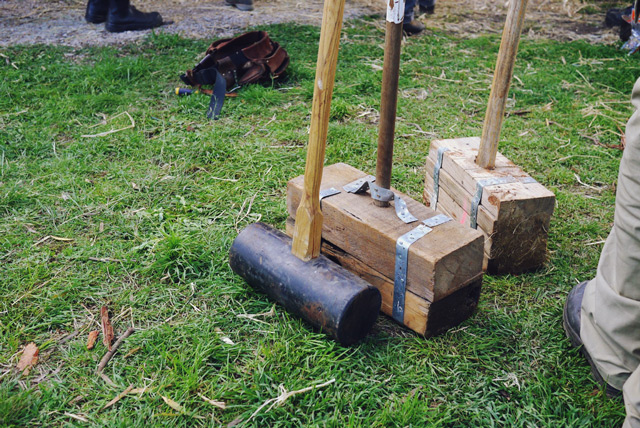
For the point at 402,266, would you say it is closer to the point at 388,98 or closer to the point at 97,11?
the point at 388,98

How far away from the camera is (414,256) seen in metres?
2.06

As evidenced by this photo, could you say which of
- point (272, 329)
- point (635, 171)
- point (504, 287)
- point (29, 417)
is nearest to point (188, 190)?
point (272, 329)

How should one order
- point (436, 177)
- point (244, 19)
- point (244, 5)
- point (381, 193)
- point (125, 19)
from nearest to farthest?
point (381, 193)
point (436, 177)
point (125, 19)
point (244, 19)
point (244, 5)

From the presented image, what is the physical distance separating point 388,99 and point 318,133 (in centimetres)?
36

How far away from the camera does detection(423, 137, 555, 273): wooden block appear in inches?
94.6

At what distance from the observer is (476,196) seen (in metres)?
2.50

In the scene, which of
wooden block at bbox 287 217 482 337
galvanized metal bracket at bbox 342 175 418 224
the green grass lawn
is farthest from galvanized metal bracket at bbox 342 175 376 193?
the green grass lawn

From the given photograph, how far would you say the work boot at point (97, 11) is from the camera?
20.0 feet

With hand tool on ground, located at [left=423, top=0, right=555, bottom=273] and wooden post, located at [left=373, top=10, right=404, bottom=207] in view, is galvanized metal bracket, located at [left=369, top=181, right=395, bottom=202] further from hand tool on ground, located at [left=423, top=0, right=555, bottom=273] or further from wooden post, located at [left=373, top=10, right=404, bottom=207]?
hand tool on ground, located at [left=423, top=0, right=555, bottom=273]

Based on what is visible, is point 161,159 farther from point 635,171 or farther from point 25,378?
point 635,171

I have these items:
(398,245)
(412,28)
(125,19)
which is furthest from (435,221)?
(125,19)

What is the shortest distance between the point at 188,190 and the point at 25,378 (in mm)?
1526

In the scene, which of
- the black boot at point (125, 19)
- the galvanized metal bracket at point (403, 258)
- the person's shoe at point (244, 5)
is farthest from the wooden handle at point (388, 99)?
the person's shoe at point (244, 5)

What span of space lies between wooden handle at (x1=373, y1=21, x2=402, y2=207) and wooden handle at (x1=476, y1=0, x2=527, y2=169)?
567 mm
